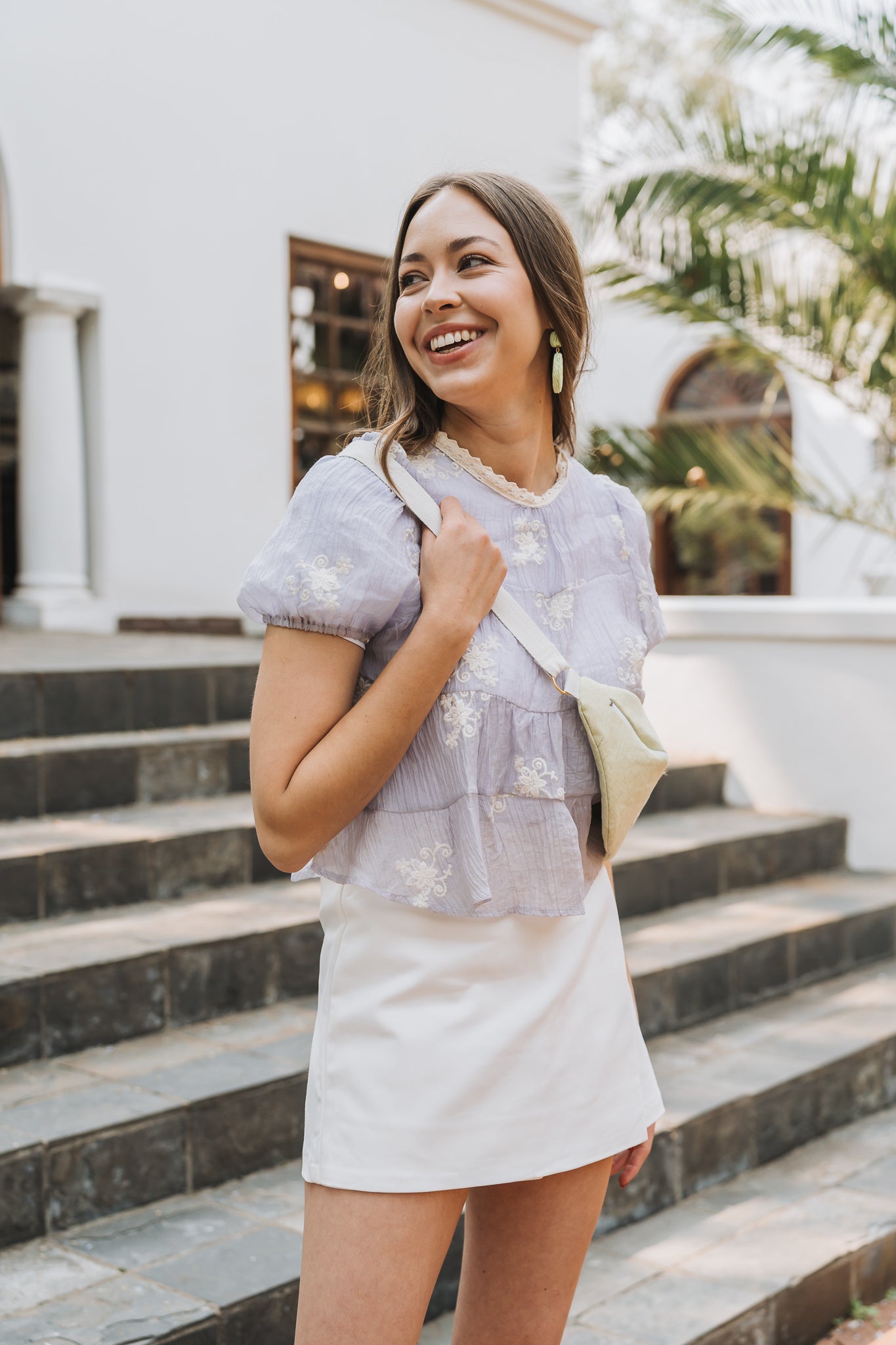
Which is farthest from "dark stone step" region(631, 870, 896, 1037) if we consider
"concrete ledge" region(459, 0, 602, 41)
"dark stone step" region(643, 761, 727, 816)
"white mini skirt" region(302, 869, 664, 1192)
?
"concrete ledge" region(459, 0, 602, 41)

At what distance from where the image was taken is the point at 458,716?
4.60ft

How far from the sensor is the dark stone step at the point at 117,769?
3.79 m

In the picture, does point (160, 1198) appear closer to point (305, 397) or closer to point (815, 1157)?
point (815, 1157)

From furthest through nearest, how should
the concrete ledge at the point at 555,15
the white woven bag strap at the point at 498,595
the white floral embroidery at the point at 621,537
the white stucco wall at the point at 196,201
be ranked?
1. the concrete ledge at the point at 555,15
2. the white stucco wall at the point at 196,201
3. the white floral embroidery at the point at 621,537
4. the white woven bag strap at the point at 498,595

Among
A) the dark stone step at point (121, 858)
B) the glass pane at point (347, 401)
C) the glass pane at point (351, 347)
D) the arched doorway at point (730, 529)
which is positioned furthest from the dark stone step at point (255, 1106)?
the arched doorway at point (730, 529)

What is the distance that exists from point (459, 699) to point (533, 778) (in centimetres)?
12

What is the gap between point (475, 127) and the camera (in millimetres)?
8633

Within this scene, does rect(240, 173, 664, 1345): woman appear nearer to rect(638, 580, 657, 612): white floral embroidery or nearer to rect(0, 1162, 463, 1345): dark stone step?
rect(638, 580, 657, 612): white floral embroidery

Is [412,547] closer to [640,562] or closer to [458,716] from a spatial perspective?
[458,716]

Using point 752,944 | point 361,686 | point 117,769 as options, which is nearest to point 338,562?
point 361,686

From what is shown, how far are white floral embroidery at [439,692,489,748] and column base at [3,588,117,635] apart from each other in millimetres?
5580

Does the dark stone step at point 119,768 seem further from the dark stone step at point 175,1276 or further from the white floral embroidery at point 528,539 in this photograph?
the white floral embroidery at point 528,539

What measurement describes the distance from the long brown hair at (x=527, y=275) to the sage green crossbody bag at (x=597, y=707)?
0.05 metres

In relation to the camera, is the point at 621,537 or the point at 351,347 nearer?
the point at 621,537
